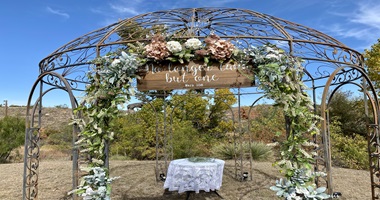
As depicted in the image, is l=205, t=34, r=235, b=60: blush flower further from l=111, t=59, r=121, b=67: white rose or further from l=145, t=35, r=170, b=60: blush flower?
l=111, t=59, r=121, b=67: white rose

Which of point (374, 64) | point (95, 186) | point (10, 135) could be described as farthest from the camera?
point (10, 135)

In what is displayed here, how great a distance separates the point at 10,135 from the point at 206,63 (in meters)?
9.53

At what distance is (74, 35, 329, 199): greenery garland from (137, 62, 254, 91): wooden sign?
8 cm

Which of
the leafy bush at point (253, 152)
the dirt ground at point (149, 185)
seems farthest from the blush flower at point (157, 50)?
the leafy bush at point (253, 152)

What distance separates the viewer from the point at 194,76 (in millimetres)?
2932

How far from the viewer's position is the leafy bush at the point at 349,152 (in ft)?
27.7

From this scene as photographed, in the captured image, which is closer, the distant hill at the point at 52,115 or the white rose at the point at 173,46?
the white rose at the point at 173,46

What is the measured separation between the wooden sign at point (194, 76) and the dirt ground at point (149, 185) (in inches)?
102

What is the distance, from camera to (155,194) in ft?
16.9

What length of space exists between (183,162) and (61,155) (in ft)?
26.8

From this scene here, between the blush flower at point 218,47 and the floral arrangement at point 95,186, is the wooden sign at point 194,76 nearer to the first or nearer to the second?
the blush flower at point 218,47

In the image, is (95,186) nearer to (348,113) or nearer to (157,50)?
(157,50)

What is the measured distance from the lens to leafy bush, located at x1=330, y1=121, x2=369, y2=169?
8.43 metres

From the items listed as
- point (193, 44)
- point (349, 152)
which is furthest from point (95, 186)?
point (349, 152)
